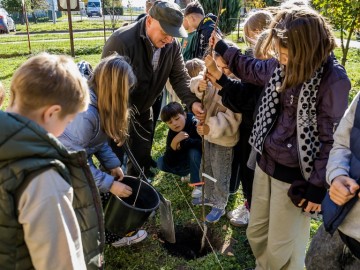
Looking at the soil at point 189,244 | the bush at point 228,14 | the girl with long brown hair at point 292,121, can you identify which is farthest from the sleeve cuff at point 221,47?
the bush at point 228,14

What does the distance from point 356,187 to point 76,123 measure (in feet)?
4.54

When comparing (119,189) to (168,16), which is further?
(168,16)

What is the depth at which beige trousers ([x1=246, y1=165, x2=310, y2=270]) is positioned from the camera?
2.00m

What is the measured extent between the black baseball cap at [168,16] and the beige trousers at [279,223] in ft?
3.78

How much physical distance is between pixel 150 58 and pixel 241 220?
1.50 meters

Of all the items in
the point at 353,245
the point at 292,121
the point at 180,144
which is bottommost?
the point at 180,144

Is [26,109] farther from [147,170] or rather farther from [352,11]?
[352,11]

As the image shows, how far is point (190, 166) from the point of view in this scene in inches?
130

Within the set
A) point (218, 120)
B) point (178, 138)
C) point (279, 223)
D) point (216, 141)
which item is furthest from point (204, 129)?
point (279, 223)

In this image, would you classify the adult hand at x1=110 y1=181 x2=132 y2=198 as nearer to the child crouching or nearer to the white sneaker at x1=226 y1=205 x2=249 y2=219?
the child crouching

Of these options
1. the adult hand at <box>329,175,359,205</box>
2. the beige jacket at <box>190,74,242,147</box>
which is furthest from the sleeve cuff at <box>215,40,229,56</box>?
the adult hand at <box>329,175,359,205</box>

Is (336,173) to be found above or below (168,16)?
below

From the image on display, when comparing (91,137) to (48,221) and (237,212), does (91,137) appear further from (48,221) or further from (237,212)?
(237,212)

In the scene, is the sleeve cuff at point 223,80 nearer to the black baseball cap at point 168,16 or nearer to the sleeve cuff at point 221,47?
the sleeve cuff at point 221,47
